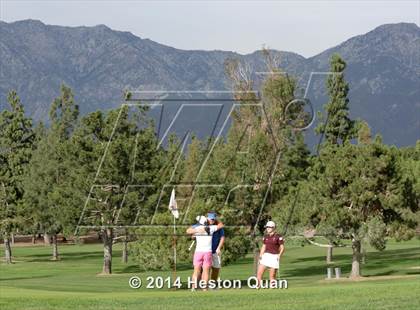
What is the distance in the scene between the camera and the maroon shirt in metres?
26.9

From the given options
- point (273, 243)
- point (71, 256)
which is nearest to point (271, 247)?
point (273, 243)

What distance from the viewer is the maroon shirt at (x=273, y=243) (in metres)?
26.9

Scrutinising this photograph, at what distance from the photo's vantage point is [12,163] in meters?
94.1

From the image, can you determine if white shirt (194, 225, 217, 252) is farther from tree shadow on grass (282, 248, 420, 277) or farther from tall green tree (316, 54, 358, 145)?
tall green tree (316, 54, 358, 145)

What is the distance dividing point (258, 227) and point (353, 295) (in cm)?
3773

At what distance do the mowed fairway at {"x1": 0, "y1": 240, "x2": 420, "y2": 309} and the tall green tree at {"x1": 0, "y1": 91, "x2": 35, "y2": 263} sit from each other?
4.34 meters

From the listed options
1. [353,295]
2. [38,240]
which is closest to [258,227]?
[353,295]

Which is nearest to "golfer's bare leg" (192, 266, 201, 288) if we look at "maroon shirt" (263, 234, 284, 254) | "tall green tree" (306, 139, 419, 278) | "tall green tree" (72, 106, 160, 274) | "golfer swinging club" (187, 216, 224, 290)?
"golfer swinging club" (187, 216, 224, 290)

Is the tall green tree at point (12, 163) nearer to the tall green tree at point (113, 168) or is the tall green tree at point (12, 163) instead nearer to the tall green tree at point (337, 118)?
the tall green tree at point (113, 168)

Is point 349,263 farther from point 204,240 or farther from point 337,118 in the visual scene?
point 204,240

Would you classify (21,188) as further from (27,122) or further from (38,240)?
(38,240)

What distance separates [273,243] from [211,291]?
2.37 metres

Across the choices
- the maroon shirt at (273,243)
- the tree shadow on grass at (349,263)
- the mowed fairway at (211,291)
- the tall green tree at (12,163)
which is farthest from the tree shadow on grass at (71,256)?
the maroon shirt at (273,243)

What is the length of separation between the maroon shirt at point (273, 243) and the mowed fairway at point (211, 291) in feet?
4.16
